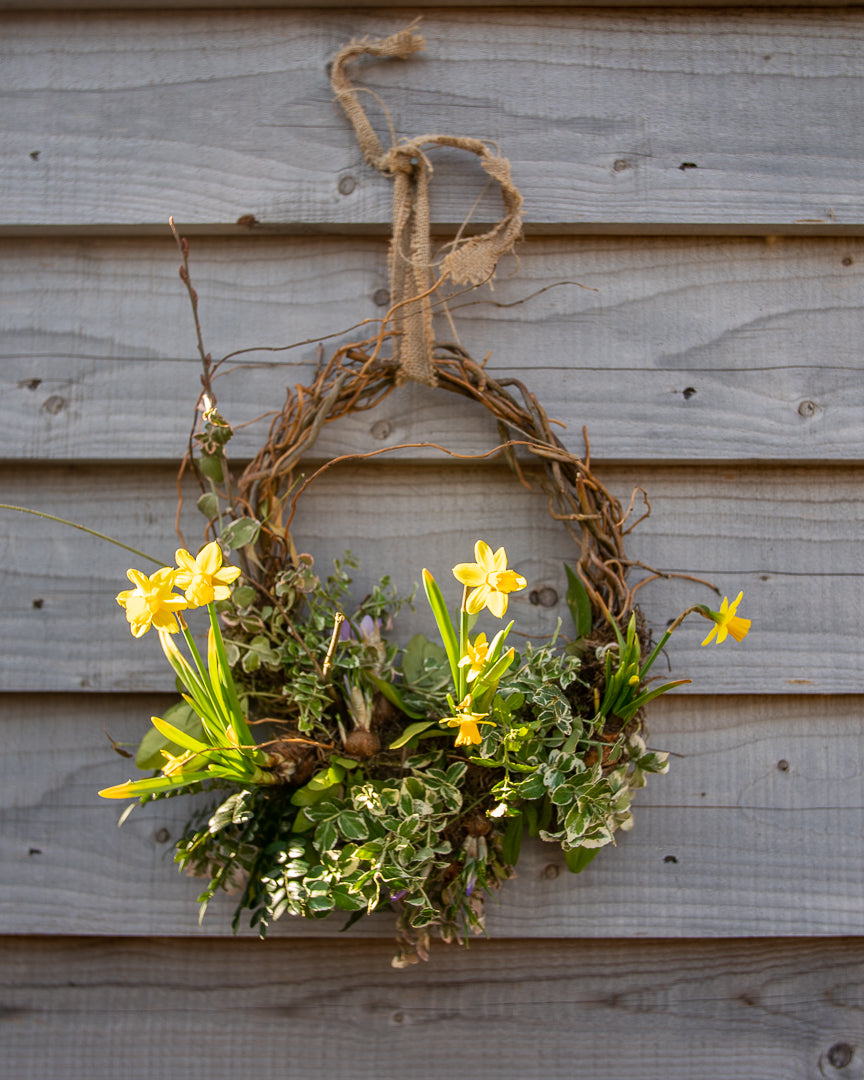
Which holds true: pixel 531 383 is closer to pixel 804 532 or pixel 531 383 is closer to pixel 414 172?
pixel 414 172

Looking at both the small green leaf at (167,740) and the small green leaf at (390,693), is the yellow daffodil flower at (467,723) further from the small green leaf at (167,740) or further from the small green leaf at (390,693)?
the small green leaf at (167,740)

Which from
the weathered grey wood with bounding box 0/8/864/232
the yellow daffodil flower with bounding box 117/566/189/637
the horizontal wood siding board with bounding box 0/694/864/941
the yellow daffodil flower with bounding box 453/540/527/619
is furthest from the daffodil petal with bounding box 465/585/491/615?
the weathered grey wood with bounding box 0/8/864/232

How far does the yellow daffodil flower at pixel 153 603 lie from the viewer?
0.68 metres

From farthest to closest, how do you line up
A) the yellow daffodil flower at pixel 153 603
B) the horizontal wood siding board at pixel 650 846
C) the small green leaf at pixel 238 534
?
1. the horizontal wood siding board at pixel 650 846
2. the small green leaf at pixel 238 534
3. the yellow daffodil flower at pixel 153 603

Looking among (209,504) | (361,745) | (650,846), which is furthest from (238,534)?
(650,846)

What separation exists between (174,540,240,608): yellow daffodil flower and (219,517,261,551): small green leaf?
0.10 m

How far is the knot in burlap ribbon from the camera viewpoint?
34.1 inches

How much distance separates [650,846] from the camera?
0.93 m

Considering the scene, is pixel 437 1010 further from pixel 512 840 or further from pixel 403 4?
pixel 403 4

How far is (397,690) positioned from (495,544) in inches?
8.4

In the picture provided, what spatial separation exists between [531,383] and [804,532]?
1.26 ft

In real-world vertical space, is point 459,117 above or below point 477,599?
above

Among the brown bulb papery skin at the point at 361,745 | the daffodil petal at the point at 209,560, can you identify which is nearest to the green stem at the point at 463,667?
the brown bulb papery skin at the point at 361,745

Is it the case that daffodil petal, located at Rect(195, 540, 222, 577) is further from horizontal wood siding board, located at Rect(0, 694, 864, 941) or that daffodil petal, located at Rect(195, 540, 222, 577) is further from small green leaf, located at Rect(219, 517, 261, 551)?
horizontal wood siding board, located at Rect(0, 694, 864, 941)
